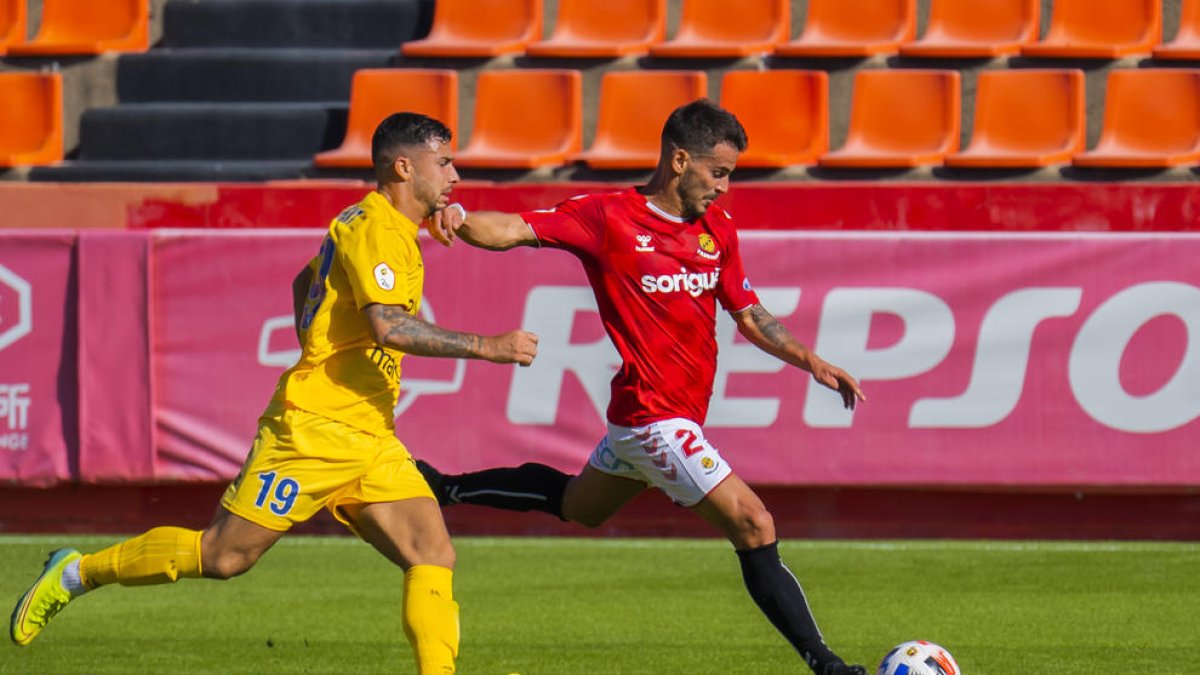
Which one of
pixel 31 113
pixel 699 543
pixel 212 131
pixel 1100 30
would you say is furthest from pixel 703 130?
pixel 31 113

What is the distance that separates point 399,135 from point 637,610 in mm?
3602

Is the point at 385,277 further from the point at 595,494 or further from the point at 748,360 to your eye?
the point at 748,360

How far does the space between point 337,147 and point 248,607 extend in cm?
598

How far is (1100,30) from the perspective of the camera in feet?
47.9

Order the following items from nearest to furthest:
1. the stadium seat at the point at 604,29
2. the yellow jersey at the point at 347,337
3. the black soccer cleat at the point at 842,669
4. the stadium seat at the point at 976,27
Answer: the yellow jersey at the point at 347,337 → the black soccer cleat at the point at 842,669 → the stadium seat at the point at 976,27 → the stadium seat at the point at 604,29

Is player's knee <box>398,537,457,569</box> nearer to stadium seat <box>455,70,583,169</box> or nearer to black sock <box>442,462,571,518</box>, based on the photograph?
black sock <box>442,462,571,518</box>

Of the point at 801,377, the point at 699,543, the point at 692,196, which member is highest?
the point at 692,196

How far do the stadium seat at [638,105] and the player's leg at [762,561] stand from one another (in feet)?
23.7

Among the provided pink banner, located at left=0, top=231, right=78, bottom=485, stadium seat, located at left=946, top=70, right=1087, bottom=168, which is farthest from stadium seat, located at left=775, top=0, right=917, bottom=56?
pink banner, located at left=0, top=231, right=78, bottom=485

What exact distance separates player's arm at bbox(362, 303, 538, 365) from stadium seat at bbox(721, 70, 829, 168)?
819 cm

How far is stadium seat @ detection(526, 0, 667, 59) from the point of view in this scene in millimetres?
14867

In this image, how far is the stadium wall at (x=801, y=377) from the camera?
11273 mm

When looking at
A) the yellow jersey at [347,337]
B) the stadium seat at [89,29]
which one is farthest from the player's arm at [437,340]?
the stadium seat at [89,29]

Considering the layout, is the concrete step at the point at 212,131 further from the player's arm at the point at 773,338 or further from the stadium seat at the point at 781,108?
the player's arm at the point at 773,338
